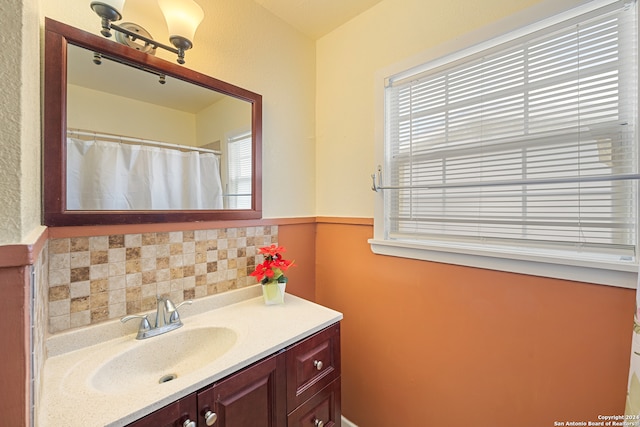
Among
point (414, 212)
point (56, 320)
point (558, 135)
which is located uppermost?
point (558, 135)

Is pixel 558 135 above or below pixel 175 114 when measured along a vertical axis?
below

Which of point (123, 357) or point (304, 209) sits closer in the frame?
point (123, 357)

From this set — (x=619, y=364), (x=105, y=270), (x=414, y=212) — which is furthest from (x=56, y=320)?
(x=619, y=364)

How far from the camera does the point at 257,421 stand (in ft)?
2.89

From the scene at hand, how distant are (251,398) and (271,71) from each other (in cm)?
158

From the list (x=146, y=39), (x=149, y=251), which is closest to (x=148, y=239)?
(x=149, y=251)

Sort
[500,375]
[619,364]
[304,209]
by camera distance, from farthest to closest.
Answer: [304,209] → [500,375] → [619,364]

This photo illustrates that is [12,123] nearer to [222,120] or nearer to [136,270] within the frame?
[136,270]

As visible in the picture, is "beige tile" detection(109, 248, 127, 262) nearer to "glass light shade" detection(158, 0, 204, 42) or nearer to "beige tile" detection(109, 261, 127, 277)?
"beige tile" detection(109, 261, 127, 277)

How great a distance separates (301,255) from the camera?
167 centimetres

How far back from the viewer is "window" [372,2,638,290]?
0.86 m

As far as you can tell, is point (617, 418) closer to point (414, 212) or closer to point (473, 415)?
point (473, 415)

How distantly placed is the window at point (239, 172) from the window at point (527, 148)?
0.73m

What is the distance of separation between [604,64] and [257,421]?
1.68 metres
